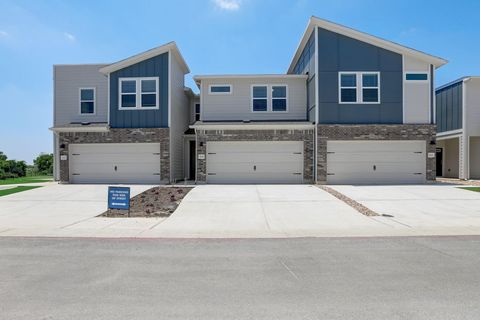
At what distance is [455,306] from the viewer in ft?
12.5

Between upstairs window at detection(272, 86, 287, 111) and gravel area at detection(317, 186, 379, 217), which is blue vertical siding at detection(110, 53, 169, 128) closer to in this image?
upstairs window at detection(272, 86, 287, 111)

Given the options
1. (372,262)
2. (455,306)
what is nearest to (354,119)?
(372,262)

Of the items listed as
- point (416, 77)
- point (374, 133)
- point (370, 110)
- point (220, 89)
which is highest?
point (416, 77)

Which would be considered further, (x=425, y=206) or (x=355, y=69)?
(x=355, y=69)

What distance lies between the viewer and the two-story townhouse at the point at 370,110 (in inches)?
671

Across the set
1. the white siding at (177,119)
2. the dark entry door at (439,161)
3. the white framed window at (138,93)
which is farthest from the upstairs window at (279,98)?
the dark entry door at (439,161)

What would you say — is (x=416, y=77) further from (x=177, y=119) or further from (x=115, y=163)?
(x=115, y=163)

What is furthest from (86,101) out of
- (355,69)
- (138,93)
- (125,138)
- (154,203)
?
(355,69)

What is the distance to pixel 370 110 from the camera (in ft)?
56.2

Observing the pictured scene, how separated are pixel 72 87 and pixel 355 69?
734 inches

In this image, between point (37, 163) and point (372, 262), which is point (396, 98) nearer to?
point (372, 262)

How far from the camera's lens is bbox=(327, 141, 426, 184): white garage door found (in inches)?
674

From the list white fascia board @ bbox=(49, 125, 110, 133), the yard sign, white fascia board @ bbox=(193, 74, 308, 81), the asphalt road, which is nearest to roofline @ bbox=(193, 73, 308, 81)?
white fascia board @ bbox=(193, 74, 308, 81)

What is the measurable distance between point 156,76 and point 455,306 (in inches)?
689
